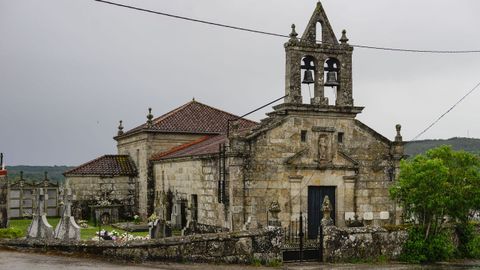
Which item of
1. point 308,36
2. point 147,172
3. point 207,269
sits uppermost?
point 308,36

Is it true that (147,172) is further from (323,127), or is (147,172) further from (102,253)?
(102,253)

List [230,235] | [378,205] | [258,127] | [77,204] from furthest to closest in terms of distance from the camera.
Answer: [77,204], [378,205], [258,127], [230,235]

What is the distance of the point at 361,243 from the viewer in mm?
21047

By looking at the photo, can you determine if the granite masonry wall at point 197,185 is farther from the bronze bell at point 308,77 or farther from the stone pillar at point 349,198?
the stone pillar at point 349,198

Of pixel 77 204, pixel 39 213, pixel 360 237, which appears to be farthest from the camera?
pixel 77 204

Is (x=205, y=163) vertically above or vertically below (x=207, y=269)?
above

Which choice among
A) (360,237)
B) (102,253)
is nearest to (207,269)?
(102,253)

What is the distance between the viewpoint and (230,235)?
736 inches

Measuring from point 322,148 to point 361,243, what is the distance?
610 centimetres

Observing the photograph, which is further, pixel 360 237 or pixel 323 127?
pixel 323 127

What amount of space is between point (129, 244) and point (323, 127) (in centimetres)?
1133

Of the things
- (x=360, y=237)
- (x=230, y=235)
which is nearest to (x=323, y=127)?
(x=360, y=237)

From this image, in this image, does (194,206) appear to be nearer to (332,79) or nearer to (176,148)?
(176,148)

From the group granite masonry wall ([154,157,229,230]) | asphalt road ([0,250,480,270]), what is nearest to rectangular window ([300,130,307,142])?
granite masonry wall ([154,157,229,230])
